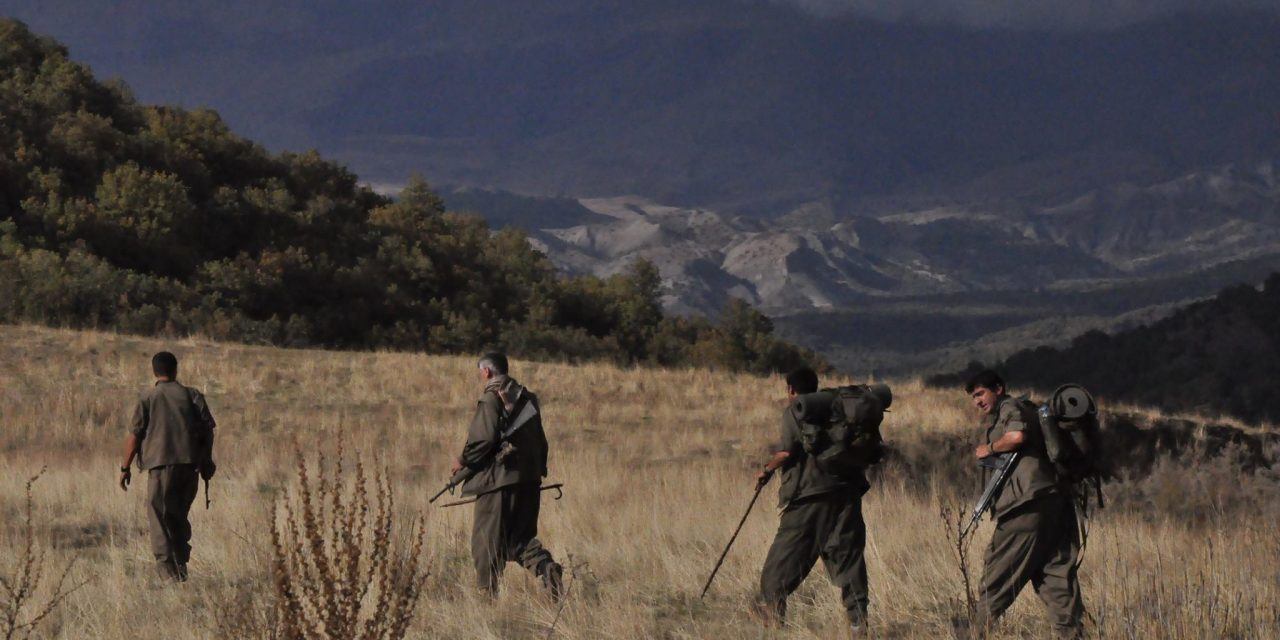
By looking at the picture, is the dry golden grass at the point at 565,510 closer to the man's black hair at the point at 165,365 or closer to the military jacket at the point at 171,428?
the military jacket at the point at 171,428

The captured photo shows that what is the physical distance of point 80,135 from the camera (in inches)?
1916

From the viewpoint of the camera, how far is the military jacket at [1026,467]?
24.6ft

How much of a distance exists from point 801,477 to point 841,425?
447mm

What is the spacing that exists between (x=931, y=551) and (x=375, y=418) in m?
13.6

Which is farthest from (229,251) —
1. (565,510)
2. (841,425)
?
(841,425)

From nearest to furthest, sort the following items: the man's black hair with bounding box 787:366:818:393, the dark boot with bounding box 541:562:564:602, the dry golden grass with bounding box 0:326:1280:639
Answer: the man's black hair with bounding box 787:366:818:393 < the dry golden grass with bounding box 0:326:1280:639 < the dark boot with bounding box 541:562:564:602

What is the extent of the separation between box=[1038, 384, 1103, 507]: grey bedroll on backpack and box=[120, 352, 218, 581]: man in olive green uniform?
5765 mm

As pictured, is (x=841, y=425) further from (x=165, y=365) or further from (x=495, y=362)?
(x=165, y=365)

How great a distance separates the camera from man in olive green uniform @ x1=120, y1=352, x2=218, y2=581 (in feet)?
31.4

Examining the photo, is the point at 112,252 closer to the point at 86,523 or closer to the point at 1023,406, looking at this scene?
the point at 86,523

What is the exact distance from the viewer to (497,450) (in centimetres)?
912

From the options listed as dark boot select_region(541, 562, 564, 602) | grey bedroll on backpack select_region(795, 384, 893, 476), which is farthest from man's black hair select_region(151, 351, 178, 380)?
grey bedroll on backpack select_region(795, 384, 893, 476)

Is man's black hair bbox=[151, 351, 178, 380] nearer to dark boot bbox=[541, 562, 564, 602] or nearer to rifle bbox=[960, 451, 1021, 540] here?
dark boot bbox=[541, 562, 564, 602]

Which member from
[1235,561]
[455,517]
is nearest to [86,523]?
[455,517]
